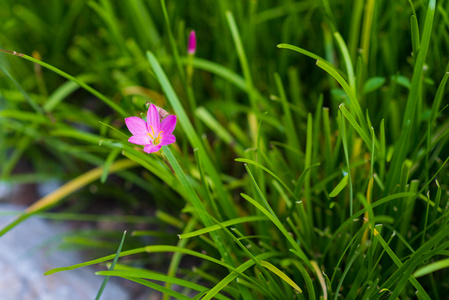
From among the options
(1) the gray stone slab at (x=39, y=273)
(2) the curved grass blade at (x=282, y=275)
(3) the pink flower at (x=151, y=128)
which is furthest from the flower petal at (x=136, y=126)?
(1) the gray stone slab at (x=39, y=273)

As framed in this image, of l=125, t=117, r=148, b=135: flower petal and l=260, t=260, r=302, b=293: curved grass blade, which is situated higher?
l=125, t=117, r=148, b=135: flower petal

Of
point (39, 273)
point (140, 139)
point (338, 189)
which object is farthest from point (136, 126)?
point (39, 273)

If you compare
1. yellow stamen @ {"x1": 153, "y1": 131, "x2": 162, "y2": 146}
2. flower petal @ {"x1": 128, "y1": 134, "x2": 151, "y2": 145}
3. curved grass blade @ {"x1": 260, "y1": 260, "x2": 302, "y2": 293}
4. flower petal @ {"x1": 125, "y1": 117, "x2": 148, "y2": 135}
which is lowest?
curved grass blade @ {"x1": 260, "y1": 260, "x2": 302, "y2": 293}

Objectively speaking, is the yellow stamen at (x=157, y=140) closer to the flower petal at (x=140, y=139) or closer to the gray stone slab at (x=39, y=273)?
the flower petal at (x=140, y=139)

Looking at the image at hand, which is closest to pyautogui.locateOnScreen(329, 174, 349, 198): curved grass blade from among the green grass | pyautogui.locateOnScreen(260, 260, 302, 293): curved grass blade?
the green grass

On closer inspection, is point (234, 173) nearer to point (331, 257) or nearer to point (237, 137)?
point (237, 137)

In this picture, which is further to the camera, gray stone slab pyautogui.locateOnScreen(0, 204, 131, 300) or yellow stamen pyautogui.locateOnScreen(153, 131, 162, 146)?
gray stone slab pyautogui.locateOnScreen(0, 204, 131, 300)

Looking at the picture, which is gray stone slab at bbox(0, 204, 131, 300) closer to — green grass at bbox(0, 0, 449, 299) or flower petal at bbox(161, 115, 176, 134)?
green grass at bbox(0, 0, 449, 299)

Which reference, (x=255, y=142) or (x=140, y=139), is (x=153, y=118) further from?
(x=255, y=142)
